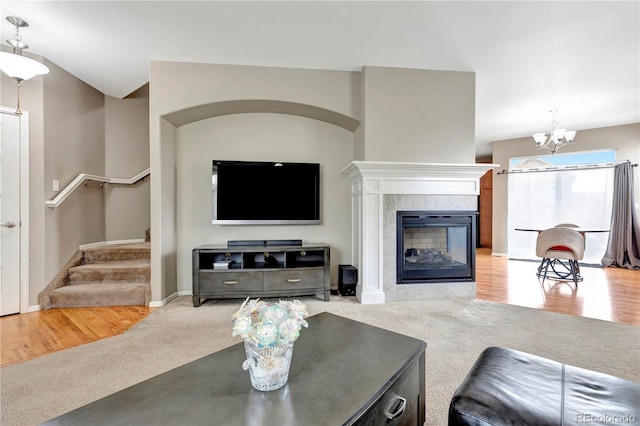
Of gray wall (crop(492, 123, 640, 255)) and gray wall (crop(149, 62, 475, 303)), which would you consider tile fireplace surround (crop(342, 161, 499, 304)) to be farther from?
gray wall (crop(492, 123, 640, 255))

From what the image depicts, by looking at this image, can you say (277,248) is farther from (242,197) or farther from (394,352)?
(394,352)

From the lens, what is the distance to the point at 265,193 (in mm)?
3648

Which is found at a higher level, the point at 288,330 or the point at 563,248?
the point at 288,330

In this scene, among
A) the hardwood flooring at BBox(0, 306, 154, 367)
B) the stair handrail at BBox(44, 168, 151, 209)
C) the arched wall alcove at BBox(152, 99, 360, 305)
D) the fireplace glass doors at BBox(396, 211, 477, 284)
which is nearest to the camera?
the hardwood flooring at BBox(0, 306, 154, 367)

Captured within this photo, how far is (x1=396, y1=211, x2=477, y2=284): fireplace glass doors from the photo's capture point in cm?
351

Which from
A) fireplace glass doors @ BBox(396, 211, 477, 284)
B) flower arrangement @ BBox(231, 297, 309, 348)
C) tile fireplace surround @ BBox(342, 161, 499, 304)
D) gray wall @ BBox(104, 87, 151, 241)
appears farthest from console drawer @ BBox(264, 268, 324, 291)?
gray wall @ BBox(104, 87, 151, 241)

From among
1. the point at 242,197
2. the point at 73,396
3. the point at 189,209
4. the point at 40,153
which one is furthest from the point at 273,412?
the point at 40,153

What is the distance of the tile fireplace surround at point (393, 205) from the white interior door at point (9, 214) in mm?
3501

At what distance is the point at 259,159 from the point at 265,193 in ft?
1.64

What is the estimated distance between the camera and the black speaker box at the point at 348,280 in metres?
3.58

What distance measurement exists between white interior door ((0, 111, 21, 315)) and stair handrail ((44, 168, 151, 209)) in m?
0.29

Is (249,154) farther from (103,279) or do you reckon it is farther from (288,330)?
(288,330)

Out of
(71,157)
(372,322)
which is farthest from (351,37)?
(71,157)

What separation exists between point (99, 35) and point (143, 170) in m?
2.12
